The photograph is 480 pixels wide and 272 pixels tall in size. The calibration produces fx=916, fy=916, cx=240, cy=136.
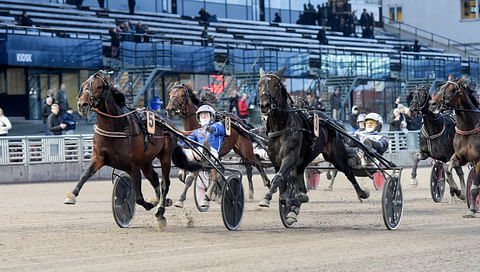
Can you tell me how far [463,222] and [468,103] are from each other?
71.6 inches

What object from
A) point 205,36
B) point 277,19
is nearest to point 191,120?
point 205,36

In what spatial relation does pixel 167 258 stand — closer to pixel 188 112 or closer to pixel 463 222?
pixel 463 222

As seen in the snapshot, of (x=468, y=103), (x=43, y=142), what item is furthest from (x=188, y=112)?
(x=43, y=142)

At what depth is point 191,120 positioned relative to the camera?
13.8 metres

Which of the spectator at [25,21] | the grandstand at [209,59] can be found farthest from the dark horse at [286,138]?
the spectator at [25,21]

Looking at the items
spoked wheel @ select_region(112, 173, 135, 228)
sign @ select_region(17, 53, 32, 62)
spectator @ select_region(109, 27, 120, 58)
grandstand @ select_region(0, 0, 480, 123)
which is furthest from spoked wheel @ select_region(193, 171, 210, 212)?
spectator @ select_region(109, 27, 120, 58)

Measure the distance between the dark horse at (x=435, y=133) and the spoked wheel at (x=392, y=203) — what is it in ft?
12.2

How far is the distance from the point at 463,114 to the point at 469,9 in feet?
143

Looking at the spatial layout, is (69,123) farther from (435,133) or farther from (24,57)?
(435,133)

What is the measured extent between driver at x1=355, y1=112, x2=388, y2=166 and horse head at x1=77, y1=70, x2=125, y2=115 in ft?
14.6

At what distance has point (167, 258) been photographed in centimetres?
816

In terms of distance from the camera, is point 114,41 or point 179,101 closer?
point 179,101

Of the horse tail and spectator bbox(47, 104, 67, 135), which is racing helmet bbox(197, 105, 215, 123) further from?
spectator bbox(47, 104, 67, 135)

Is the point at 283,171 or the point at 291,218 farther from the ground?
the point at 283,171
